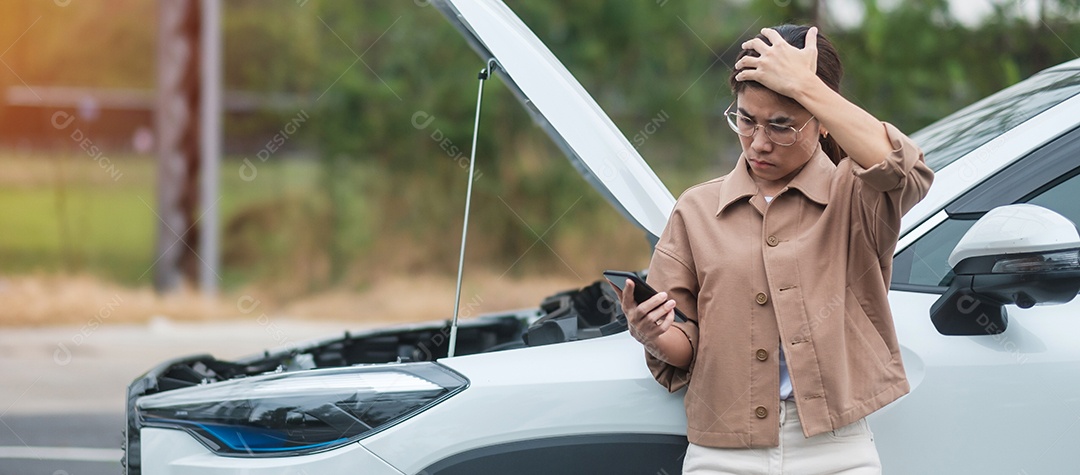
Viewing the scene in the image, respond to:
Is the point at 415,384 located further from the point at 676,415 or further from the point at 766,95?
the point at 766,95

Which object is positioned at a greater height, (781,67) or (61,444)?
(61,444)

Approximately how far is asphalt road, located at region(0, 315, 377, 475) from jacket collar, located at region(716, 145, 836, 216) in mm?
4231

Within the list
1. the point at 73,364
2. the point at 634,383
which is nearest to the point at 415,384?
the point at 634,383

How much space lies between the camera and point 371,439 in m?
2.26

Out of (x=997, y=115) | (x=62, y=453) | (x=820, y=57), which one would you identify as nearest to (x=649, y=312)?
(x=820, y=57)

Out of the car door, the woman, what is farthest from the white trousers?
the car door

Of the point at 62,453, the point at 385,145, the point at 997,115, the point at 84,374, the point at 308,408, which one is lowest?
the point at 308,408

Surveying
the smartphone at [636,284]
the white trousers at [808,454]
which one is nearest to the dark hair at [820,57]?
the smartphone at [636,284]

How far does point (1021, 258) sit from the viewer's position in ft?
6.66

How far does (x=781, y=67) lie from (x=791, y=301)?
1.50 feet

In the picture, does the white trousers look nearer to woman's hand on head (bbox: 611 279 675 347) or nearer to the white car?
the white car

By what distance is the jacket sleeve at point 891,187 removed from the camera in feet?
5.84

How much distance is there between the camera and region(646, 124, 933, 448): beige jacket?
194cm

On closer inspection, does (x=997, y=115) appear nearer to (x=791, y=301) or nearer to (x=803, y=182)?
(x=803, y=182)
